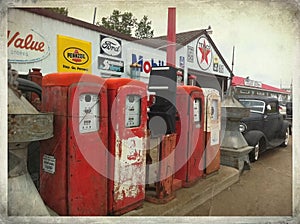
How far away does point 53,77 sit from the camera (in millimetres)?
2293

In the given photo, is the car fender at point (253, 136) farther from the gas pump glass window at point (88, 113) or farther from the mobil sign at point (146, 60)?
the gas pump glass window at point (88, 113)

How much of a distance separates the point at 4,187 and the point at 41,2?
4.43 ft

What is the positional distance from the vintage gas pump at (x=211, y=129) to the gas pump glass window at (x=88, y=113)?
197cm

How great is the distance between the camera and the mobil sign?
693 centimetres

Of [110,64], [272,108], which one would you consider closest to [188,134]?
[110,64]

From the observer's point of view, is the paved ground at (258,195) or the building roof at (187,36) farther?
the building roof at (187,36)

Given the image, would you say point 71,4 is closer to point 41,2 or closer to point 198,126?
point 41,2

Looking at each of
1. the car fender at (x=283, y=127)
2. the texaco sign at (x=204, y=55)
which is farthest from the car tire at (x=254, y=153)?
the texaco sign at (x=204, y=55)

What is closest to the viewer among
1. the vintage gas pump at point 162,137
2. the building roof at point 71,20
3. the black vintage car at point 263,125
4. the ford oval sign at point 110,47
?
the vintage gas pump at point 162,137

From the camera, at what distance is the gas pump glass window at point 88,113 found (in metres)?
2.25

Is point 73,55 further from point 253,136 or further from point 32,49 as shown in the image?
point 253,136

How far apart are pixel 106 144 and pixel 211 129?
2033 mm

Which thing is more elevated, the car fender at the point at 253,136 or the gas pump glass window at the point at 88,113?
the gas pump glass window at the point at 88,113

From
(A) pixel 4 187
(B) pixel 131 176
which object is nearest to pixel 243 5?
(B) pixel 131 176
